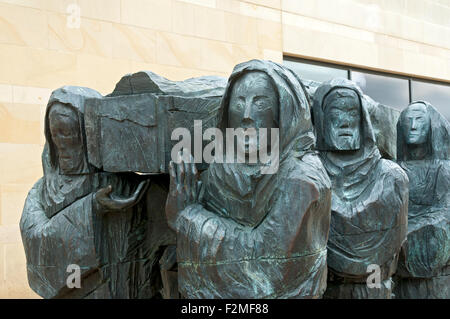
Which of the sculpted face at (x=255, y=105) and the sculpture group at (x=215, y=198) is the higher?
the sculpted face at (x=255, y=105)

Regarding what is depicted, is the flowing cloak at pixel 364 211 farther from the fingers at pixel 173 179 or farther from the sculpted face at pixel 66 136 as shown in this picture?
the sculpted face at pixel 66 136

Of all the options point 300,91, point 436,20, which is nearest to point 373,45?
point 436,20

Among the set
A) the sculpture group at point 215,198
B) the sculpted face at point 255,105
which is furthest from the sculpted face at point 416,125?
the sculpted face at point 255,105

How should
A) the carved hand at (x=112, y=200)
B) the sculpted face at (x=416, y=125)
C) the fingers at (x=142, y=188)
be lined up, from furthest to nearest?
1. the sculpted face at (x=416, y=125)
2. the fingers at (x=142, y=188)
3. the carved hand at (x=112, y=200)

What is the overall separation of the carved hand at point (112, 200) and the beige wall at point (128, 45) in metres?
2.86

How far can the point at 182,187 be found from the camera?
3443mm

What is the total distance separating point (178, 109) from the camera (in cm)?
376

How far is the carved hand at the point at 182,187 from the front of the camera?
3436 millimetres

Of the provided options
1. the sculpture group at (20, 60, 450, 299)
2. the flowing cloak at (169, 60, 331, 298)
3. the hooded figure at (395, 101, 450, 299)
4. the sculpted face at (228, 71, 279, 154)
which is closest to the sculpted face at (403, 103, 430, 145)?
the hooded figure at (395, 101, 450, 299)

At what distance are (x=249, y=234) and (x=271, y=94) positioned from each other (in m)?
0.81

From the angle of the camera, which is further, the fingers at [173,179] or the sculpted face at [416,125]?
the sculpted face at [416,125]
